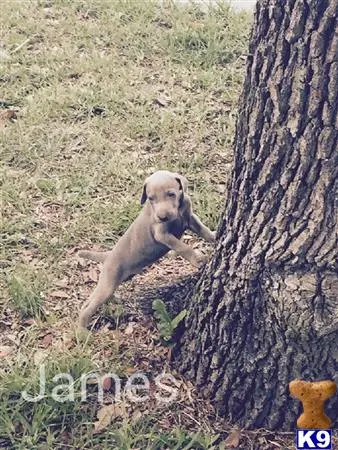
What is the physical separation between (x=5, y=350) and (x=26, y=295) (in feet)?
0.94

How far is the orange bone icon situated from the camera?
107 inches

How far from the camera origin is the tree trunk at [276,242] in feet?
7.43

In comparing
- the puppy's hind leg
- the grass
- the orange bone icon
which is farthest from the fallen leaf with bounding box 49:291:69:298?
the orange bone icon

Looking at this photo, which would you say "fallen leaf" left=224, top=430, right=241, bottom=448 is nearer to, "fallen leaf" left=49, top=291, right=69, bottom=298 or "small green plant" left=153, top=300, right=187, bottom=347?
"small green plant" left=153, top=300, right=187, bottom=347

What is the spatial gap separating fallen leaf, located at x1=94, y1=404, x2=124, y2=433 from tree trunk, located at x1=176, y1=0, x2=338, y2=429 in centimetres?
32

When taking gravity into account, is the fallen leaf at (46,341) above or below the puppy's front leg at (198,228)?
below

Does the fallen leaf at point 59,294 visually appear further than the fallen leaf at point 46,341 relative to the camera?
Yes

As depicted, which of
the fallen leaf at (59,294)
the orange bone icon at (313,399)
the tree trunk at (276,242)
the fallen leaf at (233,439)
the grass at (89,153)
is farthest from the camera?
the fallen leaf at (59,294)

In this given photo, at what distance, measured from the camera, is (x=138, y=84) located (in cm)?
508

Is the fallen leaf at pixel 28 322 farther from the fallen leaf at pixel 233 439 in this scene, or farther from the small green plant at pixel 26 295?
the fallen leaf at pixel 233 439

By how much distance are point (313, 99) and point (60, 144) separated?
8.42ft

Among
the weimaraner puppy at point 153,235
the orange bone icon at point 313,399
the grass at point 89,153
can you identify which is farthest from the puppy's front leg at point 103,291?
the orange bone icon at point 313,399

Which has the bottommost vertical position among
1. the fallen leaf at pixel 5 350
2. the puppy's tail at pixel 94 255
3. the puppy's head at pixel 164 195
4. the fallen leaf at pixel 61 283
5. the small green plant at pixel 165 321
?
the fallen leaf at pixel 5 350

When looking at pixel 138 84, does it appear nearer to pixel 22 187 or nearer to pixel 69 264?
pixel 22 187
